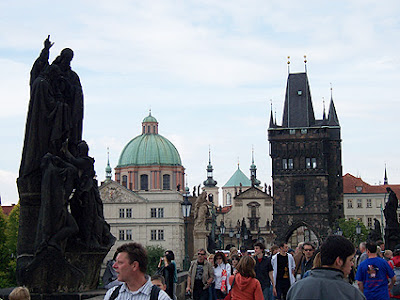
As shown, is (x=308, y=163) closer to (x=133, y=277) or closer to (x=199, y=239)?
(x=199, y=239)

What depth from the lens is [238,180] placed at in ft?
618

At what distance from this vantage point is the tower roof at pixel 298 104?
315 ft

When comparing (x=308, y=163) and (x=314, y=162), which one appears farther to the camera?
(x=314, y=162)

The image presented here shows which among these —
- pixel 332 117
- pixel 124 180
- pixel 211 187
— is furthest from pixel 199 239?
pixel 211 187

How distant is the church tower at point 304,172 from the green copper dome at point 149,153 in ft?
53.4

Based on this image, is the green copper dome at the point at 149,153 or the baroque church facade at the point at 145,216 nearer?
the baroque church facade at the point at 145,216

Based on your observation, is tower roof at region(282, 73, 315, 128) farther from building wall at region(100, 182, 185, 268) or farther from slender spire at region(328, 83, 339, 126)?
building wall at region(100, 182, 185, 268)

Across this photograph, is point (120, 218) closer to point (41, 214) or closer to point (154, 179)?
point (154, 179)

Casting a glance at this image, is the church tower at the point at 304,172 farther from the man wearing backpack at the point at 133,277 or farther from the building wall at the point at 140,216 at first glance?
the man wearing backpack at the point at 133,277

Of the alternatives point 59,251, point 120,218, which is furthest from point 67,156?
point 120,218

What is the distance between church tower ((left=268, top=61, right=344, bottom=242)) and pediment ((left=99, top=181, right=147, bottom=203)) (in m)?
16.3

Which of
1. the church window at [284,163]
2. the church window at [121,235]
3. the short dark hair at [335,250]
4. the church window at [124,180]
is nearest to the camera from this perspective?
the short dark hair at [335,250]

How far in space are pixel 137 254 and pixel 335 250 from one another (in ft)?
4.42

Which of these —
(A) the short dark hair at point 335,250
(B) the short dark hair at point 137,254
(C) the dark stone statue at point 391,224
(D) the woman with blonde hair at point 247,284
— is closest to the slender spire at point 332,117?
(C) the dark stone statue at point 391,224
